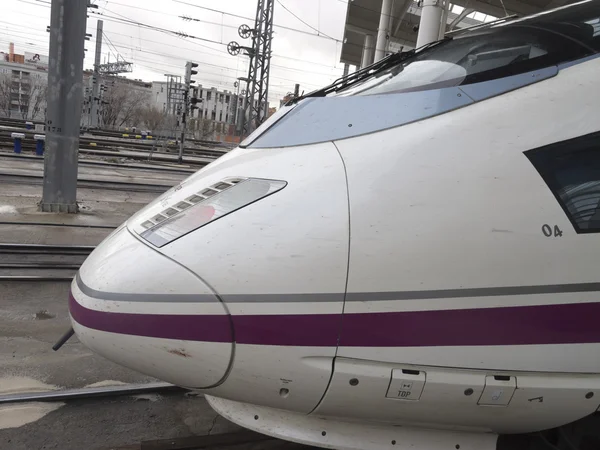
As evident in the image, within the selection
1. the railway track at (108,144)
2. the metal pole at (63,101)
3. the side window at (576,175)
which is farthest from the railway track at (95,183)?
the side window at (576,175)

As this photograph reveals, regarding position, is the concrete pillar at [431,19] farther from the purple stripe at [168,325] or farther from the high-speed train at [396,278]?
the purple stripe at [168,325]

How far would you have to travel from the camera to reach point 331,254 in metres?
2.05

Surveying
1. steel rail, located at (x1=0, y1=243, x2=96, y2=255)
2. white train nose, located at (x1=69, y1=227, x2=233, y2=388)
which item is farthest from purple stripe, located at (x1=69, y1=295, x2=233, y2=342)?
steel rail, located at (x1=0, y1=243, x2=96, y2=255)

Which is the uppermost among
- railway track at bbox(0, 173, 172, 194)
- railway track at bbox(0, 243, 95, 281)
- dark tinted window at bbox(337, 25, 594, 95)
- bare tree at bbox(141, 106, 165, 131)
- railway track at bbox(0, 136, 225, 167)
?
bare tree at bbox(141, 106, 165, 131)

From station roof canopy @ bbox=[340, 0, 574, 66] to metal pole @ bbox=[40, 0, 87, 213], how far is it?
800cm

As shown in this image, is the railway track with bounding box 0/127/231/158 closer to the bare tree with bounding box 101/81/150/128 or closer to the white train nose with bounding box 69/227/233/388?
the white train nose with bounding box 69/227/233/388

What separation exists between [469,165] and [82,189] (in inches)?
509

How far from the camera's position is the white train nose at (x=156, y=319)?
2.05 m

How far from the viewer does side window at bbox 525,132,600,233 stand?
220 centimetres

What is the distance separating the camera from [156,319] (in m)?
2.09

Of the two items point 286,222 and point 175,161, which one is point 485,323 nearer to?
point 286,222

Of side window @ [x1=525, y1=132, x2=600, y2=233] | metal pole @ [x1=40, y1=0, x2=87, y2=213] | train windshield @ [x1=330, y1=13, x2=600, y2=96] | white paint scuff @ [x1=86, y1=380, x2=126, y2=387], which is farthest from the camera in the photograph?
metal pole @ [x1=40, y1=0, x2=87, y2=213]

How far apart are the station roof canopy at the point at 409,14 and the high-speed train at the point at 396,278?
11562 millimetres

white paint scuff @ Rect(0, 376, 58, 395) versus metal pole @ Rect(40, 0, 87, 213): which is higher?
metal pole @ Rect(40, 0, 87, 213)
